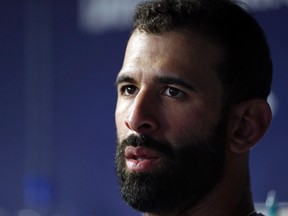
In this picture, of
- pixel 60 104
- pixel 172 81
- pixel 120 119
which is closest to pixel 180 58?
pixel 172 81

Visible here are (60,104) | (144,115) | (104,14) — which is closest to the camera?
(144,115)

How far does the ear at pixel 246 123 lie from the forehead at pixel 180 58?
0.25 ft

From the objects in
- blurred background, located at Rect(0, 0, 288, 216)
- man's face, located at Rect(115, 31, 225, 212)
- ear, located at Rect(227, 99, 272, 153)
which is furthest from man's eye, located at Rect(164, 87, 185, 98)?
blurred background, located at Rect(0, 0, 288, 216)

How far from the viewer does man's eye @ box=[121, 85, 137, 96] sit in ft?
5.01

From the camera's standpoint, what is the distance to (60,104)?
10.4ft

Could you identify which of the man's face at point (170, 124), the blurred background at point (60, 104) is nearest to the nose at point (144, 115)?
the man's face at point (170, 124)

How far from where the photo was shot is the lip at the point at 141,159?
1458 mm

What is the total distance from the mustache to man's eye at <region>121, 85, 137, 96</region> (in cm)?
9

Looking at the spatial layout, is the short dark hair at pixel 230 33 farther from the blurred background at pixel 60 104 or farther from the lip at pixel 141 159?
the blurred background at pixel 60 104

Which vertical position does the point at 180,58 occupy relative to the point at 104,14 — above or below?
below

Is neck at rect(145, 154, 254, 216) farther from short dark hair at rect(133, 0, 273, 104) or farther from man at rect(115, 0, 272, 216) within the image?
short dark hair at rect(133, 0, 273, 104)

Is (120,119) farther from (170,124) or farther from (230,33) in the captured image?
(230,33)

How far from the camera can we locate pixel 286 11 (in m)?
2.55

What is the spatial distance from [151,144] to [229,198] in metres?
0.18
